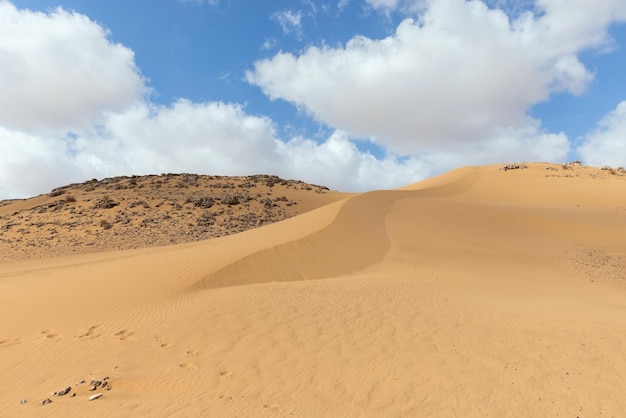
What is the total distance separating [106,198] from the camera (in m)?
28.5

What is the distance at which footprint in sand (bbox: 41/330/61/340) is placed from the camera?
24.1 ft

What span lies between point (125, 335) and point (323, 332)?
3.59 metres

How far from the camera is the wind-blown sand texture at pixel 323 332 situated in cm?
498

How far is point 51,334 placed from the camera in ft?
24.5

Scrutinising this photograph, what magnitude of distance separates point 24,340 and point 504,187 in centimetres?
3208

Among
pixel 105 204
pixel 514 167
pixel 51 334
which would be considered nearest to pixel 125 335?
pixel 51 334

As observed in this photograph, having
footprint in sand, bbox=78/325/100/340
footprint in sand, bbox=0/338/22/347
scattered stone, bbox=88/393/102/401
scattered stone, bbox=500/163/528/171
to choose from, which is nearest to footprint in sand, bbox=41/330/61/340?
footprint in sand, bbox=0/338/22/347

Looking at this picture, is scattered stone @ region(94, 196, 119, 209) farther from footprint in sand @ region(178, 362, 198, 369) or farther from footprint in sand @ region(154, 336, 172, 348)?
footprint in sand @ region(178, 362, 198, 369)

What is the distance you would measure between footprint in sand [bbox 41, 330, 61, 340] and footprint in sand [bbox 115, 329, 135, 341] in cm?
118

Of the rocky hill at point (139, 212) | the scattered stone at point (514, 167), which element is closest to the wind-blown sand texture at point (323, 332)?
the rocky hill at point (139, 212)

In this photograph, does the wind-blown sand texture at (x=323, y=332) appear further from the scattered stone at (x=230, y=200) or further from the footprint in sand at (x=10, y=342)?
the scattered stone at (x=230, y=200)

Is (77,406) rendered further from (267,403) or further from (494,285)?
(494,285)

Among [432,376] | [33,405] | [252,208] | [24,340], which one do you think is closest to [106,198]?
[252,208]

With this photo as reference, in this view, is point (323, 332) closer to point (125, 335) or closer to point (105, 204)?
point (125, 335)
